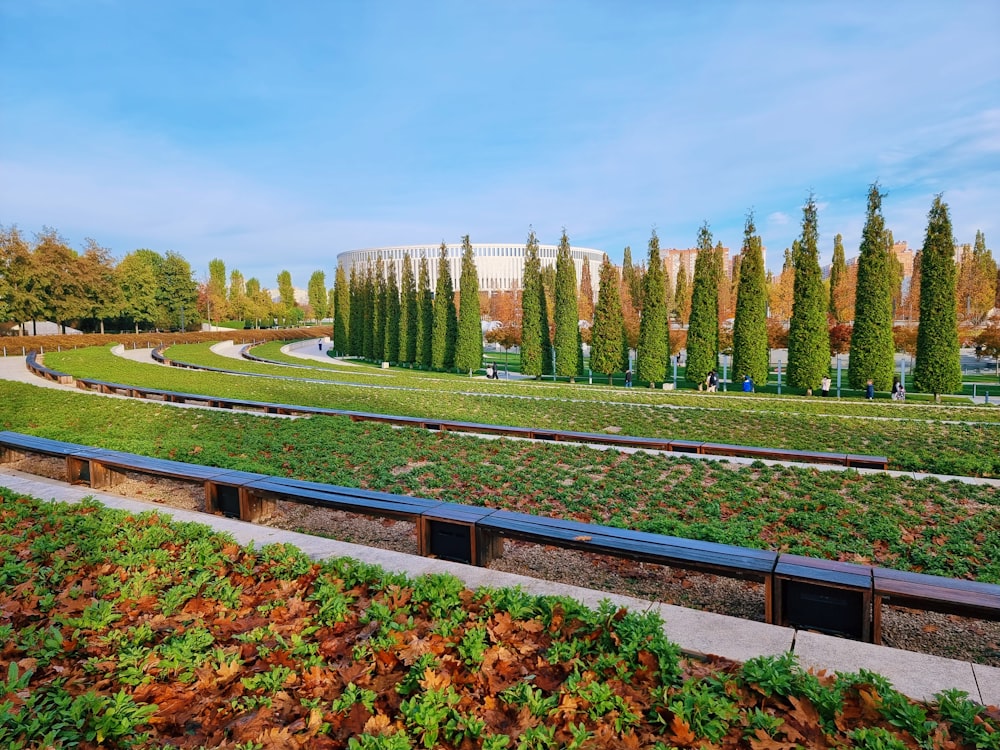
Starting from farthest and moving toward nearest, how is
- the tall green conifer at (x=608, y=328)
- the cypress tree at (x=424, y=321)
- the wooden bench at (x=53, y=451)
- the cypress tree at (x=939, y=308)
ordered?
the cypress tree at (x=424, y=321) < the tall green conifer at (x=608, y=328) < the cypress tree at (x=939, y=308) < the wooden bench at (x=53, y=451)

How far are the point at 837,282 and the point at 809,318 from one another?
20664mm

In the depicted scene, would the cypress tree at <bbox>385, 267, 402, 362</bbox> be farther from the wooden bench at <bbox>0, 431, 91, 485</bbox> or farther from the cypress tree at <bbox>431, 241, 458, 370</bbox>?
the wooden bench at <bbox>0, 431, 91, 485</bbox>

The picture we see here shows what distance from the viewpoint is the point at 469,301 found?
31.4m

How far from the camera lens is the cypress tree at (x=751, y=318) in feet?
75.2

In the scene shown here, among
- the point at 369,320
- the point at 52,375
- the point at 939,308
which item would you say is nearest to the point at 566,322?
the point at 939,308

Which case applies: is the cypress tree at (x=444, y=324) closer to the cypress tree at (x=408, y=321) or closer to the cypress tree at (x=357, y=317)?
the cypress tree at (x=408, y=321)

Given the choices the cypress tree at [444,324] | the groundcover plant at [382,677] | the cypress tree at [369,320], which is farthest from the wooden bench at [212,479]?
the cypress tree at [369,320]

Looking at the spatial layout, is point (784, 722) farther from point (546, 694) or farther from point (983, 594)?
point (983, 594)

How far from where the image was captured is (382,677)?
2889 millimetres

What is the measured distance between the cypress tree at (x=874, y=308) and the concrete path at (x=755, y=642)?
20255mm

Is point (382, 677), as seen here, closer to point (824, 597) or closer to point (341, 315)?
point (824, 597)

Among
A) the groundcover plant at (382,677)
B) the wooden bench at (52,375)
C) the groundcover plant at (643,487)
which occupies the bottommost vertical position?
the groundcover plant at (643,487)

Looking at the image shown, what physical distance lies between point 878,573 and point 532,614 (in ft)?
6.67

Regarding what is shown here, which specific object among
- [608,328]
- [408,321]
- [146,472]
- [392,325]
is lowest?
[146,472]
